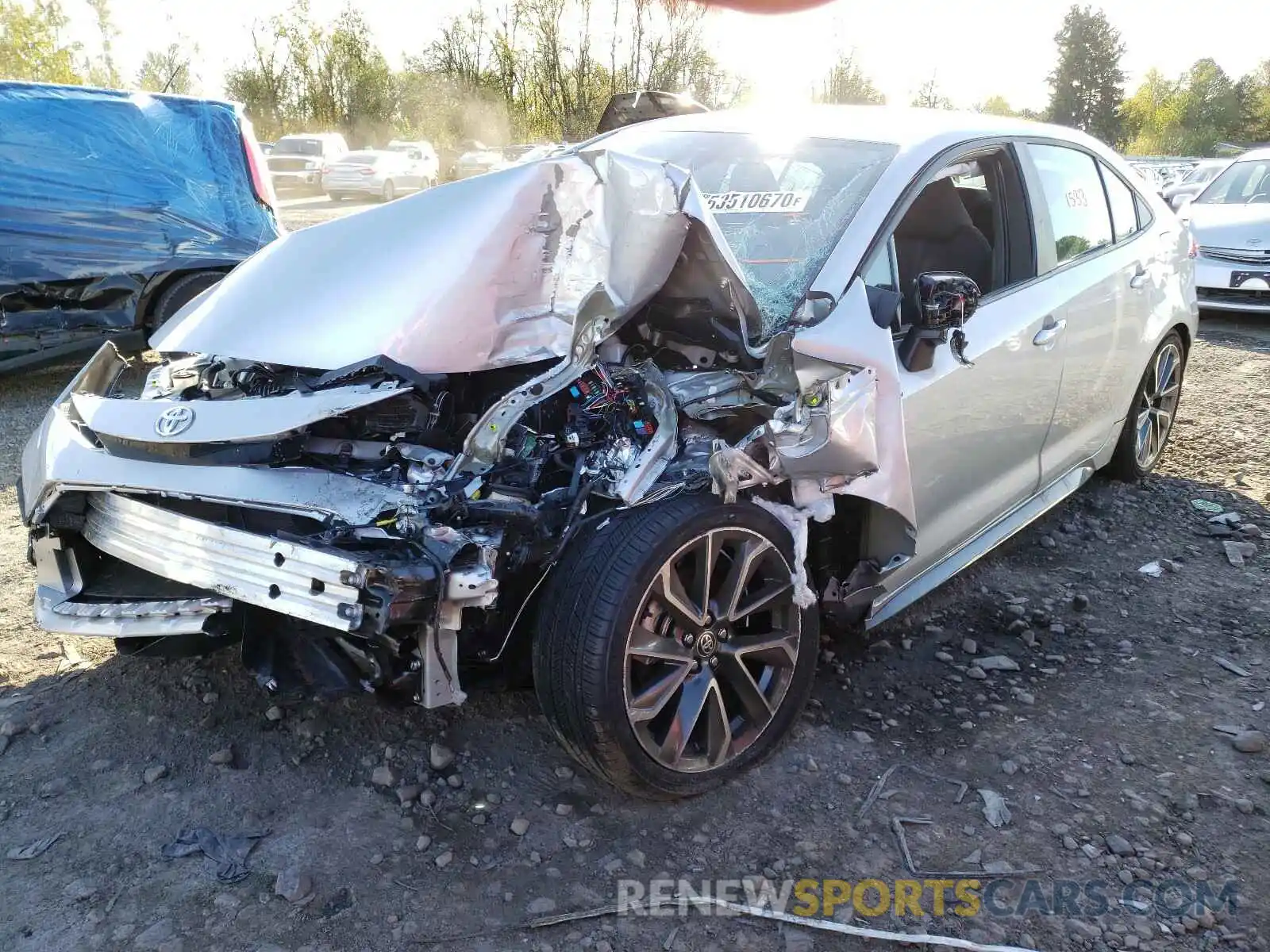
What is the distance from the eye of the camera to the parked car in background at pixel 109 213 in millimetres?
6496

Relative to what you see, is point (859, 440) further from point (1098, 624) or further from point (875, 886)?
point (1098, 624)

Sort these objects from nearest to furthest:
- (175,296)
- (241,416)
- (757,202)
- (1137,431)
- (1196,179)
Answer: (241,416), (757,202), (1137,431), (175,296), (1196,179)

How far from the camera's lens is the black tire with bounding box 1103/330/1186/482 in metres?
4.60

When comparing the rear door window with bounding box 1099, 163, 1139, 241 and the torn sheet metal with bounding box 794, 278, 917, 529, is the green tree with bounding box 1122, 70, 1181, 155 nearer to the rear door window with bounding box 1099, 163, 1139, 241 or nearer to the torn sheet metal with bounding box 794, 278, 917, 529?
the rear door window with bounding box 1099, 163, 1139, 241

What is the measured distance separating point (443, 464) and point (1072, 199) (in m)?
2.84

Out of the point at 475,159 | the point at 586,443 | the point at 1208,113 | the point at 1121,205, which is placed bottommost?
the point at 586,443

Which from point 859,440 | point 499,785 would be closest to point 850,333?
point 859,440

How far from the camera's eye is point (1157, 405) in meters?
4.88

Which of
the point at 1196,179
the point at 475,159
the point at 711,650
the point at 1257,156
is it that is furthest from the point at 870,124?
the point at 475,159

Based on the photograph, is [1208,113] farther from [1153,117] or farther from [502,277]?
[502,277]

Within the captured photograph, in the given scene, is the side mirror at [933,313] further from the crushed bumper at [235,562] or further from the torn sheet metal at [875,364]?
the crushed bumper at [235,562]

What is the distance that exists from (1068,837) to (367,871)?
1791mm

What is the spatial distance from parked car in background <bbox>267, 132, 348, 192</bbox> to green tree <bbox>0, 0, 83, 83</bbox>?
18.1 feet

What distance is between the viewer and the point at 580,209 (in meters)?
2.85
